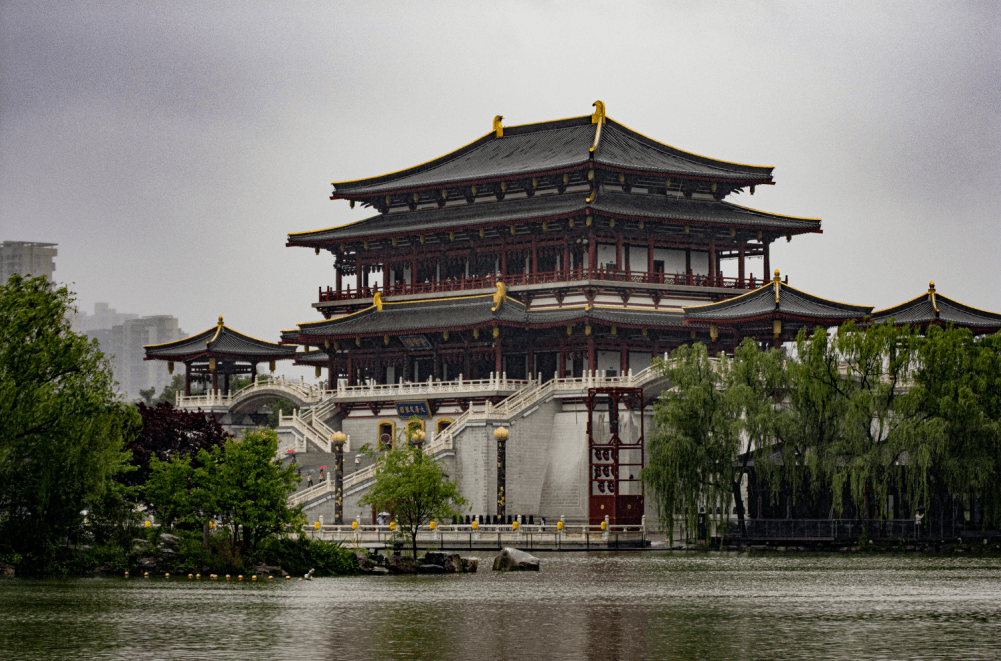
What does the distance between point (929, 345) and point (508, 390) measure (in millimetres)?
22944

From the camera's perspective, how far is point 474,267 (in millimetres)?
85938

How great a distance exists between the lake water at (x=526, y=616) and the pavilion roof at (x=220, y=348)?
Answer: 4416 cm

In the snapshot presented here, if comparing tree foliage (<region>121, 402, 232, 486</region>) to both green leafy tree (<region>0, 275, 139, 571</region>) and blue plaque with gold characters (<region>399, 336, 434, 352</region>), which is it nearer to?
blue plaque with gold characters (<region>399, 336, 434, 352</region>)

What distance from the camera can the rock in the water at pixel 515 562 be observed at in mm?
50812

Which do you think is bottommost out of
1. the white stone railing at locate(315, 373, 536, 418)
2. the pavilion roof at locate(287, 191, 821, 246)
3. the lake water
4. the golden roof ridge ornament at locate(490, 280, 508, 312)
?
the lake water

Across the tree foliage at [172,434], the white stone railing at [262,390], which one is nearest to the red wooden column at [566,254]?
the white stone railing at [262,390]

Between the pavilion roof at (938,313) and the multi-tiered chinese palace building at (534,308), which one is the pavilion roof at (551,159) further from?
the pavilion roof at (938,313)

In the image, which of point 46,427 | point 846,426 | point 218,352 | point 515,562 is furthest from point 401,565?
point 218,352

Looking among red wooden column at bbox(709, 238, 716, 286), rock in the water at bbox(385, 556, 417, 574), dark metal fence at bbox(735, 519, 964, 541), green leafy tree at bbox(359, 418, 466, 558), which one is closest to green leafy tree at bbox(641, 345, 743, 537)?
dark metal fence at bbox(735, 519, 964, 541)

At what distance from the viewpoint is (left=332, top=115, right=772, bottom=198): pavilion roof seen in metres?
82.2

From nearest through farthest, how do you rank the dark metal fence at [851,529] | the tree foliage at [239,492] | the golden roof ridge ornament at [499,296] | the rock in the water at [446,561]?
the tree foliage at [239,492]
the rock in the water at [446,561]
the dark metal fence at [851,529]
the golden roof ridge ornament at [499,296]

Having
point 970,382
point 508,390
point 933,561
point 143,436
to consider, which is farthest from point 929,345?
point 143,436

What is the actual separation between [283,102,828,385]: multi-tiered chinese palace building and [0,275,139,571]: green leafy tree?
34.2 meters

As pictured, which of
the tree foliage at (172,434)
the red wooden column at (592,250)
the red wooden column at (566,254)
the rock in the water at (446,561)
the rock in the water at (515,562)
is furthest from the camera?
the red wooden column at (566,254)
